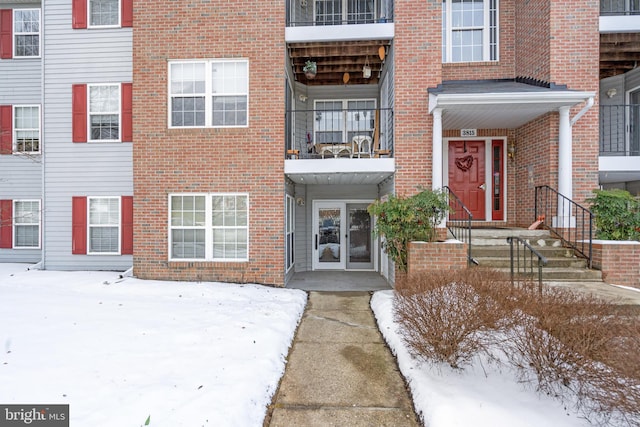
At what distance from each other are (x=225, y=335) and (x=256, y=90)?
18.7ft

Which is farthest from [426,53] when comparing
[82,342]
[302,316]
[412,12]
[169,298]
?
[82,342]

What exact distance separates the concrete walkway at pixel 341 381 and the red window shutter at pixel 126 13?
9.45 metres

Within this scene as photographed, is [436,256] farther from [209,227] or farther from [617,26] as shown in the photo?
[617,26]

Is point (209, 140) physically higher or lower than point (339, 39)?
lower

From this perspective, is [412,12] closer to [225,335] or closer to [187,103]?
[187,103]

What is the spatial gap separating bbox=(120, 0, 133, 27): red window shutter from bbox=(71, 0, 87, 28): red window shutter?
3.40ft

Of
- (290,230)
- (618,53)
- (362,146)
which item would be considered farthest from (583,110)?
(290,230)

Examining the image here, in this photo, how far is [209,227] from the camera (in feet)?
26.3

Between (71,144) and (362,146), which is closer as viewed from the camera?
(71,144)

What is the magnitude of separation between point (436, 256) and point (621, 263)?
3.46 m

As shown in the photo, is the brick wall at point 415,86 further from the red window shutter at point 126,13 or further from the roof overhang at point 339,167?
the red window shutter at point 126,13

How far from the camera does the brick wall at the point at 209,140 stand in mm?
7859

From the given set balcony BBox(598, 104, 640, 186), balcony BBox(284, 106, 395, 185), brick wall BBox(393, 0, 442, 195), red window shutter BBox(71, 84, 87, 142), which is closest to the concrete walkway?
balcony BBox(284, 106, 395, 185)

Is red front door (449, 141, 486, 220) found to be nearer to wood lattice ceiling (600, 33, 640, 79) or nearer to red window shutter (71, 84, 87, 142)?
wood lattice ceiling (600, 33, 640, 79)
